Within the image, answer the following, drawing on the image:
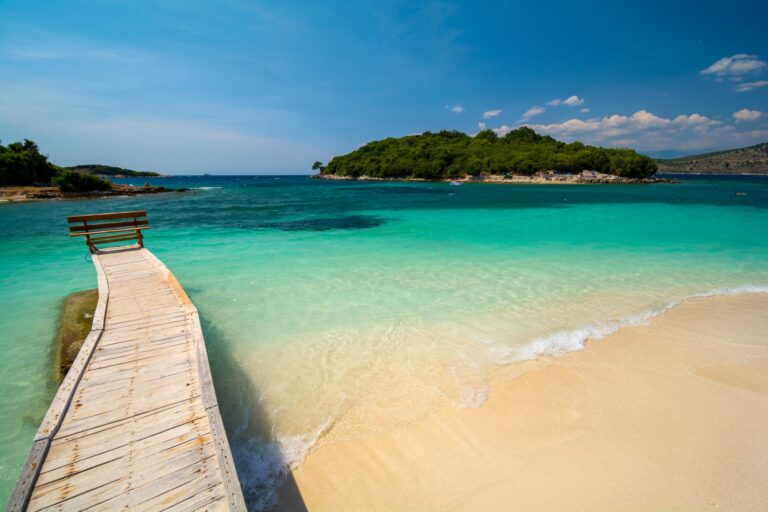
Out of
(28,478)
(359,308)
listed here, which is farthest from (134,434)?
(359,308)

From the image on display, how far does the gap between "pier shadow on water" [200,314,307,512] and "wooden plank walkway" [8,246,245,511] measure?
917 mm

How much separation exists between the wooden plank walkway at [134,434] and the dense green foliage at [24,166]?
226 feet

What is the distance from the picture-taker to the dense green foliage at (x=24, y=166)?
47.5m

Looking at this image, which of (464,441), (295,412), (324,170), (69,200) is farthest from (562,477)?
(324,170)

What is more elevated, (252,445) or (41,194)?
(41,194)

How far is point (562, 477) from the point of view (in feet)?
12.3

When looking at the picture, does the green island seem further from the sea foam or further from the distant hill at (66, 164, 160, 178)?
the distant hill at (66, 164, 160, 178)

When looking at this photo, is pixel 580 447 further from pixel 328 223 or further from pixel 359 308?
pixel 328 223

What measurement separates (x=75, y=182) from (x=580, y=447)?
67.5 meters

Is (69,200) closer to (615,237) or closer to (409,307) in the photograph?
(409,307)

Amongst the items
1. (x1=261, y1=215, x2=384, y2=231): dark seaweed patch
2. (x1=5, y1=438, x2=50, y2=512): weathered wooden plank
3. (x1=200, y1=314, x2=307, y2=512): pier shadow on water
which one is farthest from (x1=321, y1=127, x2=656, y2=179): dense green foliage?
(x1=5, y1=438, x2=50, y2=512): weathered wooden plank

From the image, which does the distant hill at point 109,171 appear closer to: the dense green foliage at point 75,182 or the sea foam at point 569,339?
the dense green foliage at point 75,182

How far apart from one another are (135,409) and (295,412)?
2.09m

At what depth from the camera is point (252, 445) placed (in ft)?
14.1
